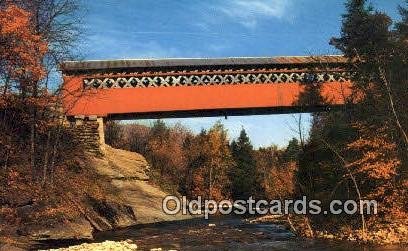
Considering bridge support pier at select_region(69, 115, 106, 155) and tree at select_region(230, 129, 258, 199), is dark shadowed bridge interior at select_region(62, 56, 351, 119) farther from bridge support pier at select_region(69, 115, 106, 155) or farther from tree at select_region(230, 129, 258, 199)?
tree at select_region(230, 129, 258, 199)

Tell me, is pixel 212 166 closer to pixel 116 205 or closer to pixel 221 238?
pixel 116 205

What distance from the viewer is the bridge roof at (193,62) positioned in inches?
1326

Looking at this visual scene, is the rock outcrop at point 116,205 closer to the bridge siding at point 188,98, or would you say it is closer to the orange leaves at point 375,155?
the bridge siding at point 188,98

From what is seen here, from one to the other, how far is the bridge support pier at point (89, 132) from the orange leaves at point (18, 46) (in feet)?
33.5

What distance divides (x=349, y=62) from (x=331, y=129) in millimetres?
12506

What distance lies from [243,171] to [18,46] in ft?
126

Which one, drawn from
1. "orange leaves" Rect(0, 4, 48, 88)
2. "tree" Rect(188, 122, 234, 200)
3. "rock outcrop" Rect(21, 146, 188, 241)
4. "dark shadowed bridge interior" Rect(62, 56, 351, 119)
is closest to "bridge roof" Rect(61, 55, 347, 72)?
"dark shadowed bridge interior" Rect(62, 56, 351, 119)

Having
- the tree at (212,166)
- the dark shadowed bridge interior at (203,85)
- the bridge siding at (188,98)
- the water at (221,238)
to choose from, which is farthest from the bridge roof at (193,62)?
the tree at (212,166)

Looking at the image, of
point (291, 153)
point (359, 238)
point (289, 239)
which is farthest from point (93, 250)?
point (291, 153)

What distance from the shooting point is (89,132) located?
3188 centimetres

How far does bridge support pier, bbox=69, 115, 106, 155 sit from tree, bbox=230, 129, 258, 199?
81.9 ft

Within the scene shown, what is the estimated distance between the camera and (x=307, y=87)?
1399 inches

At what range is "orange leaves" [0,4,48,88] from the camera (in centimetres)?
1859

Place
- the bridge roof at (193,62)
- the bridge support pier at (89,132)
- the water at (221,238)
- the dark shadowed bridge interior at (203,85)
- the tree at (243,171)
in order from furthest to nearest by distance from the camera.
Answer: the tree at (243,171) → the bridge roof at (193,62) → the dark shadowed bridge interior at (203,85) → the bridge support pier at (89,132) → the water at (221,238)
